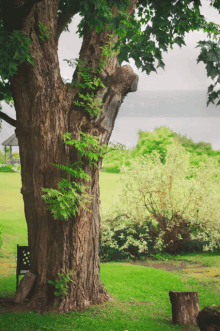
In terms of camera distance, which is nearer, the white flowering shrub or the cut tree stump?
the cut tree stump

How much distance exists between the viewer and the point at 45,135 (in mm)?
5848

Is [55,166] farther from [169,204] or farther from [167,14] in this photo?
[169,204]

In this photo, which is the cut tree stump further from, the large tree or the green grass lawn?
the green grass lawn

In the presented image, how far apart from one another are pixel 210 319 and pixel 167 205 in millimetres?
7960

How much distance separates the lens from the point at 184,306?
5453 millimetres

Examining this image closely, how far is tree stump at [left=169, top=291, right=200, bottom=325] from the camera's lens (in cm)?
539

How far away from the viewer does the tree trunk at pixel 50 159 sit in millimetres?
5828

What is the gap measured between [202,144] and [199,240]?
23.9m

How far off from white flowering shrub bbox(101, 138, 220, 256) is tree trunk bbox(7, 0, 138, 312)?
19.8 ft

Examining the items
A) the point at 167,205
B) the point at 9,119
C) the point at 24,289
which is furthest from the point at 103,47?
the point at 167,205

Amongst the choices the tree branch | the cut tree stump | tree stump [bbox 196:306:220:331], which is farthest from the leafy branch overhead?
tree stump [bbox 196:306:220:331]

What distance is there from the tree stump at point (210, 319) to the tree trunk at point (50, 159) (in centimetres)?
205

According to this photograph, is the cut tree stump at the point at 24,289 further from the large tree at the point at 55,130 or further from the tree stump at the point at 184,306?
the tree stump at the point at 184,306

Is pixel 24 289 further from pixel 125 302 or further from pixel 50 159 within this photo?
pixel 50 159
